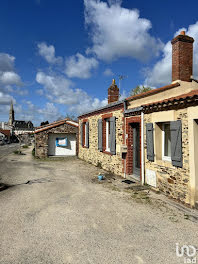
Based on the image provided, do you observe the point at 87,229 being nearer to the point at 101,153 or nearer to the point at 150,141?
the point at 150,141

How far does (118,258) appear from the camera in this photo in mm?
2877

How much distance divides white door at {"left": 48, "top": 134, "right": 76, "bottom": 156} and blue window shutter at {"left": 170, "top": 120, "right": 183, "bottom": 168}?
11.7 metres

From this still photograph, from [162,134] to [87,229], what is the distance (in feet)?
13.4

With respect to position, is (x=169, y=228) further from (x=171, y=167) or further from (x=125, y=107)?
(x=125, y=107)

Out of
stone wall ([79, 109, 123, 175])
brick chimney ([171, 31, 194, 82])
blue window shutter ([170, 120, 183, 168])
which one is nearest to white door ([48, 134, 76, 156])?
stone wall ([79, 109, 123, 175])

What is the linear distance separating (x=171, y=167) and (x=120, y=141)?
11.0 ft

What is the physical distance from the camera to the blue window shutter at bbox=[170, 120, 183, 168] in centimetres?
511

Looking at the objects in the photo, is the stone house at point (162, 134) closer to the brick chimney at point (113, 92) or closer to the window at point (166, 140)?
the window at point (166, 140)

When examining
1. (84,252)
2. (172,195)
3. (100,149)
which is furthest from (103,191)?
(100,149)

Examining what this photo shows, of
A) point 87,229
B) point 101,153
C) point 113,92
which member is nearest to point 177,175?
point 87,229

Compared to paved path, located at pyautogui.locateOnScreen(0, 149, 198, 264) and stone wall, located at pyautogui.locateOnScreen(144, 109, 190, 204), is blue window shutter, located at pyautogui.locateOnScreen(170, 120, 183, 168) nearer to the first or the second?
stone wall, located at pyautogui.locateOnScreen(144, 109, 190, 204)

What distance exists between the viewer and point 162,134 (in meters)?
6.23

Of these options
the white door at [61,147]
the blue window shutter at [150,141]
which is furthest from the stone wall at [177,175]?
the white door at [61,147]

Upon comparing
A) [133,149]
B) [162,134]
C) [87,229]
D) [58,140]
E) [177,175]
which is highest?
[162,134]
